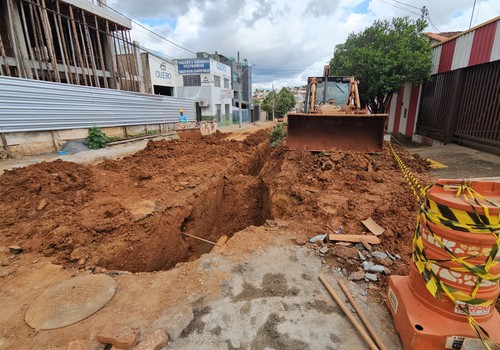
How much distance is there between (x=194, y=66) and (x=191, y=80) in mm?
1508

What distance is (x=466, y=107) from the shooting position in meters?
10.2

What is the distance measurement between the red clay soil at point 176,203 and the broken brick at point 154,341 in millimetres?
1846

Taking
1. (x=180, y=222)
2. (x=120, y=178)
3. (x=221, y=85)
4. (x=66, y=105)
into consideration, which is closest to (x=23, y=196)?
(x=120, y=178)

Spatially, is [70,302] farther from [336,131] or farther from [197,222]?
[336,131]

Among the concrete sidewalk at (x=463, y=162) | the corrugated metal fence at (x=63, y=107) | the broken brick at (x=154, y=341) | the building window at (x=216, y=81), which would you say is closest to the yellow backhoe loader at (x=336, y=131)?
the concrete sidewalk at (x=463, y=162)

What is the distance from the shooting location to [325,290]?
2908mm

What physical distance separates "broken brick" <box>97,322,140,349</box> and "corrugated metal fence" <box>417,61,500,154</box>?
437 inches

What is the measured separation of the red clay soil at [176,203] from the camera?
4.12 metres

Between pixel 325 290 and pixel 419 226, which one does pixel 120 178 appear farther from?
pixel 419 226

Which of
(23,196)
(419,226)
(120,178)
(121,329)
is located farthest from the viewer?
(120,178)

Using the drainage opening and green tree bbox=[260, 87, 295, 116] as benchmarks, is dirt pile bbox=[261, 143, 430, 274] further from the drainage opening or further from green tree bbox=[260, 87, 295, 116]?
green tree bbox=[260, 87, 295, 116]

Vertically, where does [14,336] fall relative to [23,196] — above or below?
below

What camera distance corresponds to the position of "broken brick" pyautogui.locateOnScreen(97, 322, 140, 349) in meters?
2.22

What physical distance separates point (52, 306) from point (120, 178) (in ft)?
13.8
